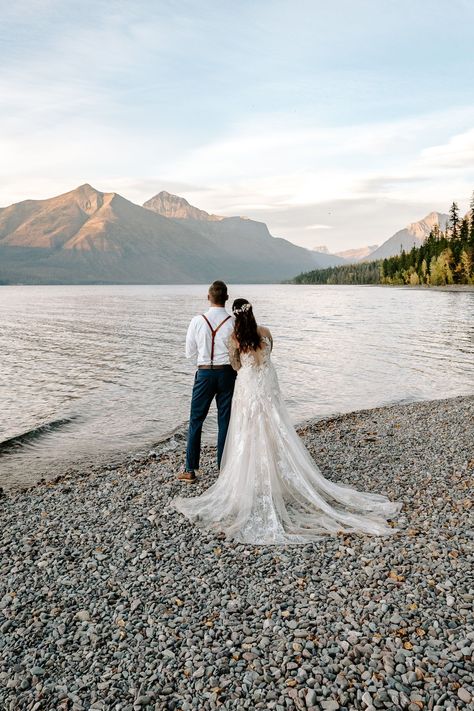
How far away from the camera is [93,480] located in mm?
12906

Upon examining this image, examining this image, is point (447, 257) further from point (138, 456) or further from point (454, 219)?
point (138, 456)

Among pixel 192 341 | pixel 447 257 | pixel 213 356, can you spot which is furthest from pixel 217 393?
pixel 447 257

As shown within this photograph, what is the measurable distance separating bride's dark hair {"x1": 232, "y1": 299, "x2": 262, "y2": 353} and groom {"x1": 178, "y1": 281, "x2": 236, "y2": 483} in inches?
28.5

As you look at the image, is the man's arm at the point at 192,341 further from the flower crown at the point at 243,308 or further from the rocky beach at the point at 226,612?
the rocky beach at the point at 226,612

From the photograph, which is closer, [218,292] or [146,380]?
[218,292]

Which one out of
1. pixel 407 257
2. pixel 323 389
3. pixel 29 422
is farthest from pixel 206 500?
pixel 407 257

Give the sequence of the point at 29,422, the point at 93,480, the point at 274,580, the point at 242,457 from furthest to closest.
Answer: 1. the point at 29,422
2. the point at 93,480
3. the point at 242,457
4. the point at 274,580

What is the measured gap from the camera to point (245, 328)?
9539mm

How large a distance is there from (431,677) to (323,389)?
22.0m

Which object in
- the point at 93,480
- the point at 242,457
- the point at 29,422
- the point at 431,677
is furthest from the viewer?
the point at 29,422

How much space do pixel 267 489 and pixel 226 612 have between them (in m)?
2.75

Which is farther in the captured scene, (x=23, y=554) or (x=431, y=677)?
(x=23, y=554)

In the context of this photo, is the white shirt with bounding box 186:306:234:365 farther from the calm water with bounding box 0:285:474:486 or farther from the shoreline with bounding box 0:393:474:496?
the calm water with bounding box 0:285:474:486

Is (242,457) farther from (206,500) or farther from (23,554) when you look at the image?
(23,554)
